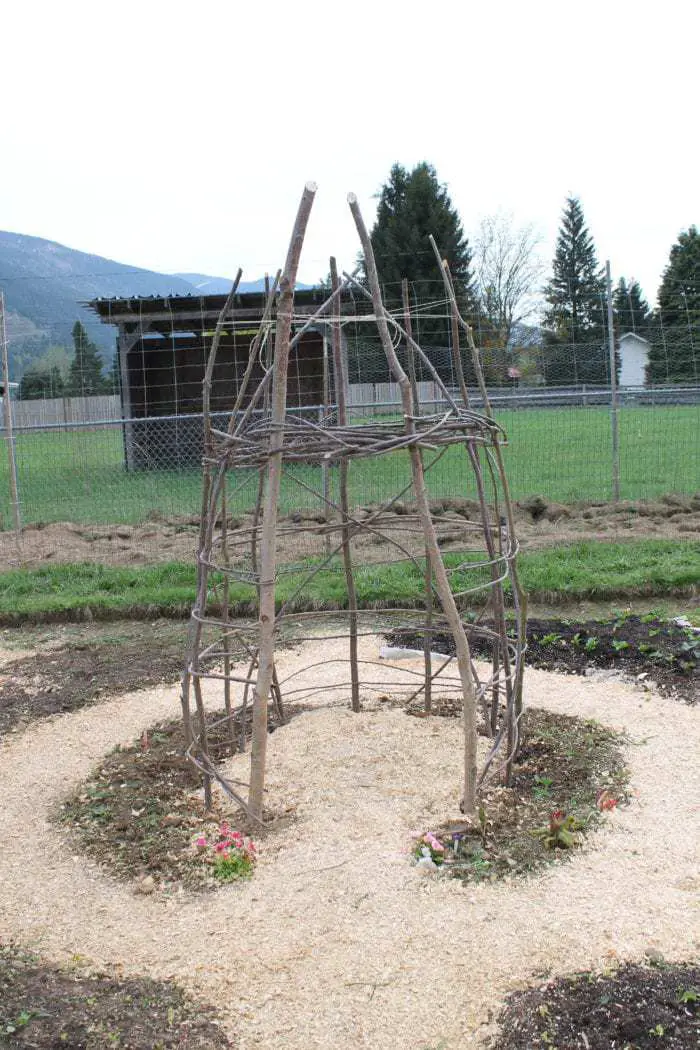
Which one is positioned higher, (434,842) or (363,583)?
(363,583)

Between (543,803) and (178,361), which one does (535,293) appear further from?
(543,803)

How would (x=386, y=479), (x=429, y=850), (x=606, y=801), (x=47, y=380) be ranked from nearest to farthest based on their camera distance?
(x=429, y=850), (x=606, y=801), (x=386, y=479), (x=47, y=380)

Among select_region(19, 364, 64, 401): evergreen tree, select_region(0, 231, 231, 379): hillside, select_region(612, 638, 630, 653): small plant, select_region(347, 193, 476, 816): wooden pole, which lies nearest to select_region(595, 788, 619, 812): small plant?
select_region(347, 193, 476, 816): wooden pole

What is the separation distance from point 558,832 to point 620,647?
2.62m

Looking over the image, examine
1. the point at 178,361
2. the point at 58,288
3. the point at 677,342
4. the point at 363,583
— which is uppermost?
the point at 58,288

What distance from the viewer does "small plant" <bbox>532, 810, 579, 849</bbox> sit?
3.80m

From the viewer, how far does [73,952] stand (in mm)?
3326

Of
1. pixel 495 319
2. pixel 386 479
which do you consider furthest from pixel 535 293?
pixel 386 479

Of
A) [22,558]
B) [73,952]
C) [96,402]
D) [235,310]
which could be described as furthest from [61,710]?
[96,402]

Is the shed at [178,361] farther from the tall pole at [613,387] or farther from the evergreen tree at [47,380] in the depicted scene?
the tall pole at [613,387]

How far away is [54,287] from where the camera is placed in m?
14.5

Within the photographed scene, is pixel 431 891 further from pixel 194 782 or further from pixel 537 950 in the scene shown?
pixel 194 782

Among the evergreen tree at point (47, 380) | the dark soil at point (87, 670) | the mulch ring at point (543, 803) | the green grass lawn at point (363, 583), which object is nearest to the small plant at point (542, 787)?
the mulch ring at point (543, 803)

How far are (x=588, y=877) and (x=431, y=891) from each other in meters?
0.61
